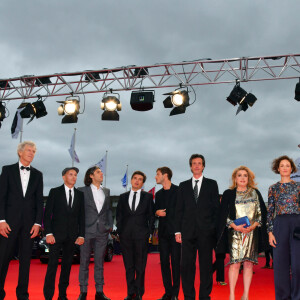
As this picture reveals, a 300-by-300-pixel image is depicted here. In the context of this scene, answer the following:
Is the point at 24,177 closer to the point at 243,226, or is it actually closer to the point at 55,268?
the point at 55,268

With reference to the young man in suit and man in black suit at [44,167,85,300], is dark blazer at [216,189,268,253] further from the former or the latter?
man in black suit at [44,167,85,300]

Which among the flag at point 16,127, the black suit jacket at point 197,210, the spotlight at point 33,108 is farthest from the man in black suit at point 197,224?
the flag at point 16,127

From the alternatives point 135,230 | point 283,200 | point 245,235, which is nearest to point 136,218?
point 135,230

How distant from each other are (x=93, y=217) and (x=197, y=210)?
5.73 feet

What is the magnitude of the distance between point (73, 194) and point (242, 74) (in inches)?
255

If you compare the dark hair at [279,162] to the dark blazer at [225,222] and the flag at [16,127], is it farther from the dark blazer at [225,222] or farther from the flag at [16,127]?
the flag at [16,127]

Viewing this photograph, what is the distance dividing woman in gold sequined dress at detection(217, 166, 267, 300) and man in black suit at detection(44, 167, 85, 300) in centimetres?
216

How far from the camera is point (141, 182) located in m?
6.75

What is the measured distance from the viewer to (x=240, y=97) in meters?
10.9

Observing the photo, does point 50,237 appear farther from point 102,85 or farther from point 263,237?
point 102,85

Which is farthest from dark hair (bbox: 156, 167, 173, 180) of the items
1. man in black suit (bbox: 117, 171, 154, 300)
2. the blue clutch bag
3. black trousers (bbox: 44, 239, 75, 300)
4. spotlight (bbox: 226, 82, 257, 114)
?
spotlight (bbox: 226, 82, 257, 114)

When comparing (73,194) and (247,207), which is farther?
(73,194)

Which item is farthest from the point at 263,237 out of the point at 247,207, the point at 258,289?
the point at 258,289

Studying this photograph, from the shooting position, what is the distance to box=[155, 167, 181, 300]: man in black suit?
6551 millimetres
